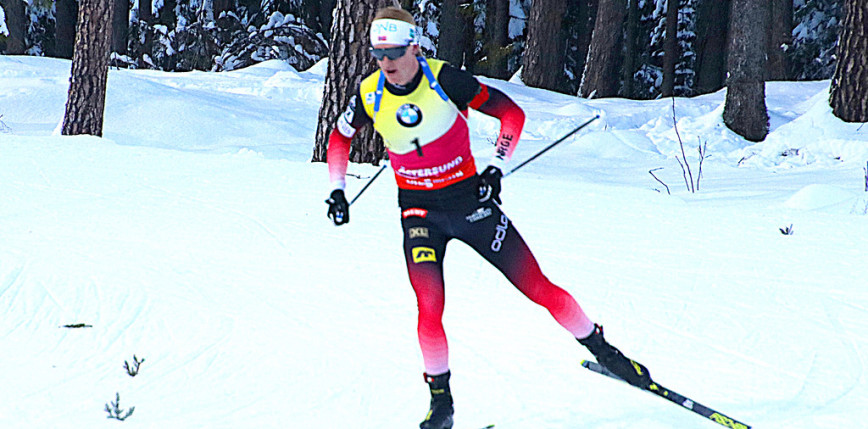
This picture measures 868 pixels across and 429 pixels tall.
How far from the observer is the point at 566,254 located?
21.5ft

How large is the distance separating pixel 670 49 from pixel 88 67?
62.3ft

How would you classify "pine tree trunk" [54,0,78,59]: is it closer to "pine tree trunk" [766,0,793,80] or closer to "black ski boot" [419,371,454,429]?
"pine tree trunk" [766,0,793,80]

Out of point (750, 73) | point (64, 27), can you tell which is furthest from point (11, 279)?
point (64, 27)

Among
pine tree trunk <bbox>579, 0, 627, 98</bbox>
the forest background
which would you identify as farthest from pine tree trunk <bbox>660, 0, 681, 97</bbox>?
pine tree trunk <bbox>579, 0, 627, 98</bbox>

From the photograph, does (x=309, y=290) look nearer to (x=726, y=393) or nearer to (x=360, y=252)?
(x=360, y=252)

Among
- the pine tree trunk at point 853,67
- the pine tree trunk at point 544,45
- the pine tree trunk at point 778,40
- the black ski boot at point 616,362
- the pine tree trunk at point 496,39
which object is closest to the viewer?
the black ski boot at point 616,362

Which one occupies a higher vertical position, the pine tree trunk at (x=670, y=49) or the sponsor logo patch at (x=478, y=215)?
the pine tree trunk at (x=670, y=49)

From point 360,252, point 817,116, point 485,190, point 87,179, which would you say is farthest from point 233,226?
point 817,116

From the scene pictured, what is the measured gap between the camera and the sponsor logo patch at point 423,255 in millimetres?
3830

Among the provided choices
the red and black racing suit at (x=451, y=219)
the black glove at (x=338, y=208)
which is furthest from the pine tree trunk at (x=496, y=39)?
the black glove at (x=338, y=208)

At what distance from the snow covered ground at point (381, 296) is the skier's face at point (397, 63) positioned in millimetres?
1653

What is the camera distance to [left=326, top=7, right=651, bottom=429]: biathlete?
3785 mm

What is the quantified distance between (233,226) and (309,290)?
153 cm

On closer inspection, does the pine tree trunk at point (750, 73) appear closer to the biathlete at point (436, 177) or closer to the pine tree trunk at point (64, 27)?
the biathlete at point (436, 177)
